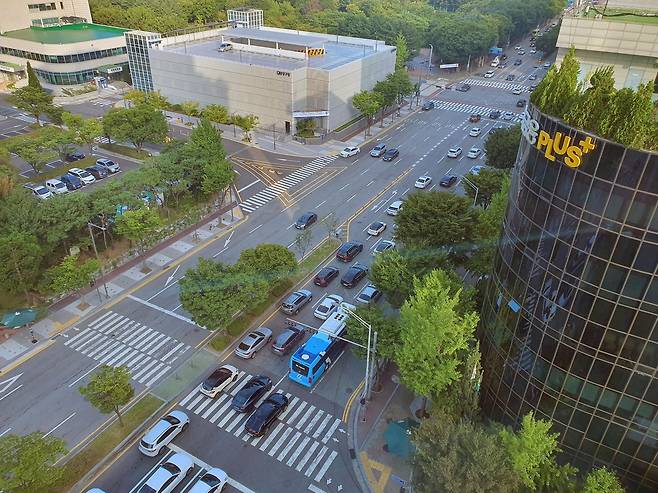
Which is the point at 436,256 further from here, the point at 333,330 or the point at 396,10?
the point at 396,10

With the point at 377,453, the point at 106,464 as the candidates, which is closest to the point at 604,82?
the point at 377,453

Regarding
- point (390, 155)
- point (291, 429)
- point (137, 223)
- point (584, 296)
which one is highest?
point (584, 296)

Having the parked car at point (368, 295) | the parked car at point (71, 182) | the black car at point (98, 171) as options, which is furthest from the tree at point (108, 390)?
the black car at point (98, 171)

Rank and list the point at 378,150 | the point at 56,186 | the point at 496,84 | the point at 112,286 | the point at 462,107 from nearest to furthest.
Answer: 1. the point at 112,286
2. the point at 56,186
3. the point at 378,150
4. the point at 462,107
5. the point at 496,84

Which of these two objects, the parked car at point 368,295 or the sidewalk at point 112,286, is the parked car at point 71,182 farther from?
the parked car at point 368,295

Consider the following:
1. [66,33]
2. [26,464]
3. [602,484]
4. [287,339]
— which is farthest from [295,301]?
[66,33]

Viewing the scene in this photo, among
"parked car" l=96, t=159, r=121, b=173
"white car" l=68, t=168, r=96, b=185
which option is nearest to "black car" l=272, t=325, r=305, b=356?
"white car" l=68, t=168, r=96, b=185

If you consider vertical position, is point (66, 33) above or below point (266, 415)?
above

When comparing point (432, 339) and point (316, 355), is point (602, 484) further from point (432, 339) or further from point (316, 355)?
point (316, 355)
